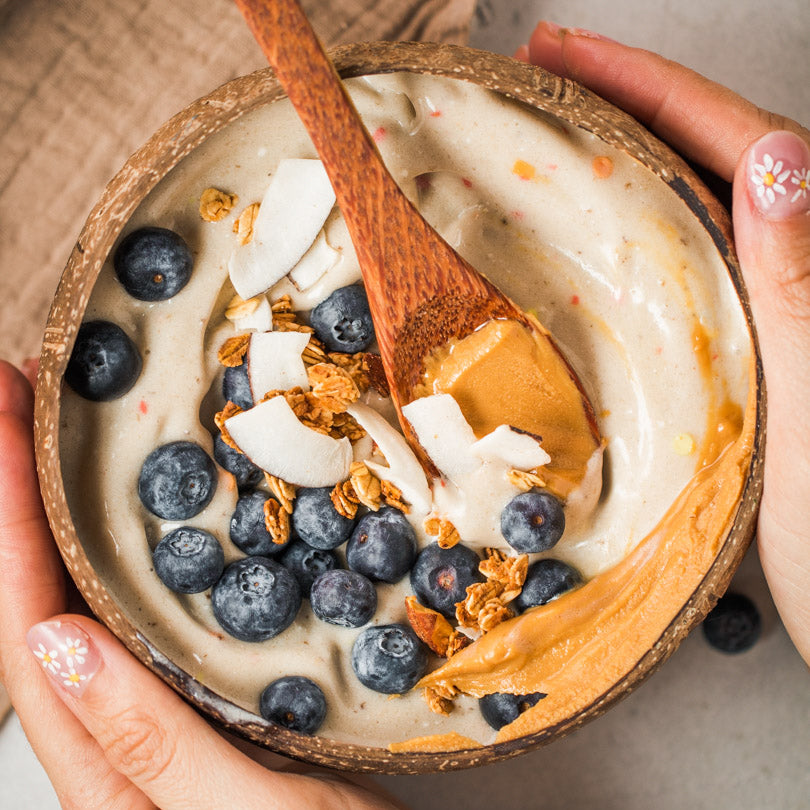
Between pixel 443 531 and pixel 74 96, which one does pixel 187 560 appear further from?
pixel 74 96

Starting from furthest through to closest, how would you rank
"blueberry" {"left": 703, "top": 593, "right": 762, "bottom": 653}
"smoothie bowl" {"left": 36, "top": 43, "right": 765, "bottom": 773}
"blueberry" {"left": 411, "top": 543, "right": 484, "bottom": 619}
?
"blueberry" {"left": 703, "top": 593, "right": 762, "bottom": 653} → "blueberry" {"left": 411, "top": 543, "right": 484, "bottom": 619} → "smoothie bowl" {"left": 36, "top": 43, "right": 765, "bottom": 773}

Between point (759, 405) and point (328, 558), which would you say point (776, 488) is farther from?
point (328, 558)

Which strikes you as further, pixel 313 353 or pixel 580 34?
pixel 580 34

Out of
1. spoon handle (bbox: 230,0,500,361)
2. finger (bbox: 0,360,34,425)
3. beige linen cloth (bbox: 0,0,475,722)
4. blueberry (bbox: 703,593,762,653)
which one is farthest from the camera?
Result: blueberry (bbox: 703,593,762,653)

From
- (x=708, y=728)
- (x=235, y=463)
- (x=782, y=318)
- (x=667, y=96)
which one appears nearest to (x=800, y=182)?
(x=782, y=318)

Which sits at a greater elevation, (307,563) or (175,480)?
(175,480)

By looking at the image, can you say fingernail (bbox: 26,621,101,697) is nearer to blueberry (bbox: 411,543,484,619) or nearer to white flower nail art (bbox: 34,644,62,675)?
white flower nail art (bbox: 34,644,62,675)

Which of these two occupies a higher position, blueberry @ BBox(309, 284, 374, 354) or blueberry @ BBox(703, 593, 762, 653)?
blueberry @ BBox(309, 284, 374, 354)

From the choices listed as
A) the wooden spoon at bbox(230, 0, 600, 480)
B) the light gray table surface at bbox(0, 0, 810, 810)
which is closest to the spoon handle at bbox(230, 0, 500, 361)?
the wooden spoon at bbox(230, 0, 600, 480)

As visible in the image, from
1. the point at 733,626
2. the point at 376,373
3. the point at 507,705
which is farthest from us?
the point at 733,626
